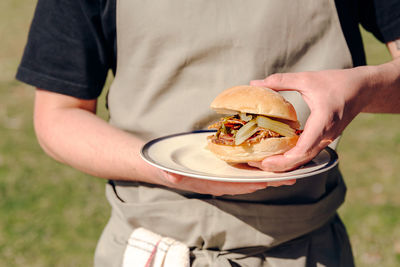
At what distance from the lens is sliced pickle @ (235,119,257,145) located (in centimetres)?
208

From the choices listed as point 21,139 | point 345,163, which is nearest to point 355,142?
point 345,163

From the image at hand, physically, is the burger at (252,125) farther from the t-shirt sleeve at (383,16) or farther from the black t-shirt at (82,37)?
A: the t-shirt sleeve at (383,16)

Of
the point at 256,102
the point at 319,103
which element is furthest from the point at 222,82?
the point at 319,103

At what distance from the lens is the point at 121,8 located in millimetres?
2047

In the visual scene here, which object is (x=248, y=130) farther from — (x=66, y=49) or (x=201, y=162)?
(x=66, y=49)

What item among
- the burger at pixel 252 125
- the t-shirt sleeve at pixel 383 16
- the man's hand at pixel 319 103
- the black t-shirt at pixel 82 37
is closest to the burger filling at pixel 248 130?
the burger at pixel 252 125

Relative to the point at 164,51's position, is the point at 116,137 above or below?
below

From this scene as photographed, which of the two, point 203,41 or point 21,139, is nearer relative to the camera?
point 203,41

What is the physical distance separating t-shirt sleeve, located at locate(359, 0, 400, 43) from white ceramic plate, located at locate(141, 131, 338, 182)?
2.11 feet

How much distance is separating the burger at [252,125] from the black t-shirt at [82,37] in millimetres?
481

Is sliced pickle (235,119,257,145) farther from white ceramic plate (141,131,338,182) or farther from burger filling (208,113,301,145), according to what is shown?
white ceramic plate (141,131,338,182)

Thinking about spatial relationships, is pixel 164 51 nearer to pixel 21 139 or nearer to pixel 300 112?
pixel 300 112

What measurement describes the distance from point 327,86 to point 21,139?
688 centimetres

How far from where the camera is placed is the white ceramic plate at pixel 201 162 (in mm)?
1665
